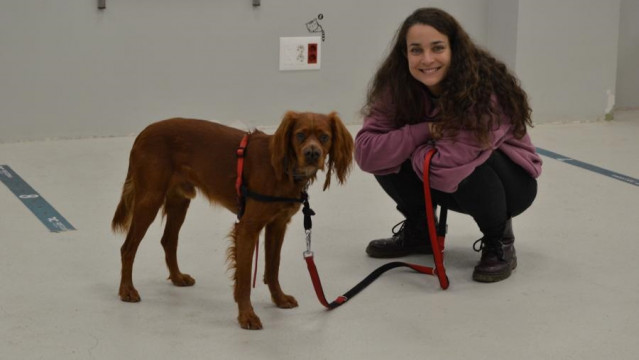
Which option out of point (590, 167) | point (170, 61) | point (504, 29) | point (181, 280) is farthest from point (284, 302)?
point (504, 29)

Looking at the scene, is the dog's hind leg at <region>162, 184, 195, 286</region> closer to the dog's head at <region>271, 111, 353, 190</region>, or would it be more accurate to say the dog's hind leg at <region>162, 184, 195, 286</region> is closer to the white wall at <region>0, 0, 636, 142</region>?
the dog's head at <region>271, 111, 353, 190</region>

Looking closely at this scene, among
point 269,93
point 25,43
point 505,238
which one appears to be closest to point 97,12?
point 25,43

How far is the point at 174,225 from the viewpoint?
2867 millimetres

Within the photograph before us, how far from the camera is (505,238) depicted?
123 inches

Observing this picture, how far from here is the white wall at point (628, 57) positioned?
5.96 metres

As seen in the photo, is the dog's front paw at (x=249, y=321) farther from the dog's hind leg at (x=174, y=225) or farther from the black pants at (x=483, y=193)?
the black pants at (x=483, y=193)

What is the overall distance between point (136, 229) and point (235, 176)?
35cm

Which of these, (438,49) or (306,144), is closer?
(306,144)

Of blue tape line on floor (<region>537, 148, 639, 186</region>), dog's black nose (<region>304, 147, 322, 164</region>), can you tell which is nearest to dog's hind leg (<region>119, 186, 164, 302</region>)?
dog's black nose (<region>304, 147, 322, 164</region>)

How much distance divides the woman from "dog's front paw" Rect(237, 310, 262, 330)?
71 cm

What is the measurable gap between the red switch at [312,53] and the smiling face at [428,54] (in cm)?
241

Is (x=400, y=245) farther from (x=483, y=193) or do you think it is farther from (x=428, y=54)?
(x=428, y=54)

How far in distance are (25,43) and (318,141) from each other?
2750 mm

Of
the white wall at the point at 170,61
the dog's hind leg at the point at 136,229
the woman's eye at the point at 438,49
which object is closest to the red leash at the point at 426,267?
the woman's eye at the point at 438,49
